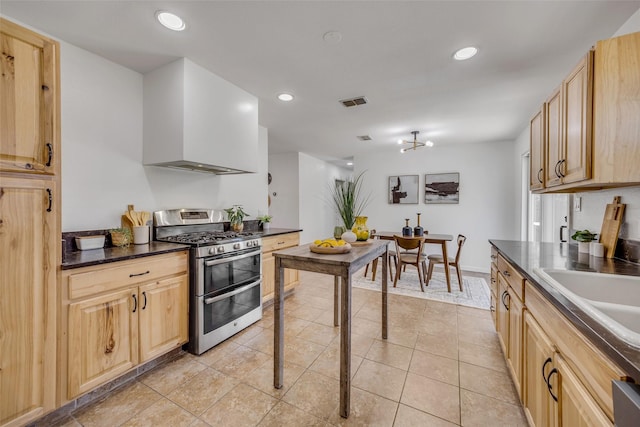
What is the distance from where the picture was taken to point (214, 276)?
2.25 metres

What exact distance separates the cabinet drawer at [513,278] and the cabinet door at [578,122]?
0.64 metres

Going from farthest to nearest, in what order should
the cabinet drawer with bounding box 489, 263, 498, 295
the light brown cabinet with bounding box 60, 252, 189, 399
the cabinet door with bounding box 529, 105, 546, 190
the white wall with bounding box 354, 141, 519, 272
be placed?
the white wall with bounding box 354, 141, 519, 272
the cabinet drawer with bounding box 489, 263, 498, 295
the cabinet door with bounding box 529, 105, 546, 190
the light brown cabinet with bounding box 60, 252, 189, 399

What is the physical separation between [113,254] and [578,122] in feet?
9.78

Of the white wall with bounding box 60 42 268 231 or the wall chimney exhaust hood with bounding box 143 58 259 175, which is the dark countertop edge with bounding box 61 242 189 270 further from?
the wall chimney exhaust hood with bounding box 143 58 259 175

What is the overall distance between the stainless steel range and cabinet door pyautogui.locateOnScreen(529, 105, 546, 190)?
2.60 meters

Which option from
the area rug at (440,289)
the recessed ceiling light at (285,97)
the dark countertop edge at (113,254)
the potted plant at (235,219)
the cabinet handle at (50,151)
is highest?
the recessed ceiling light at (285,97)

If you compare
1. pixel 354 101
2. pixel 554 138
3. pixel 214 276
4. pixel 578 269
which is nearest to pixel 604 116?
pixel 554 138

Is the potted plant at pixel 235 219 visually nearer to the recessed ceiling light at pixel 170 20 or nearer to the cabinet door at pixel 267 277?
the cabinet door at pixel 267 277

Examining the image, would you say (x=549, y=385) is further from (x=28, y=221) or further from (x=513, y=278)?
(x=28, y=221)

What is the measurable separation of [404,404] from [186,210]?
2519mm

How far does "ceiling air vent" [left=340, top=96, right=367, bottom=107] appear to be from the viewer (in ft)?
9.55

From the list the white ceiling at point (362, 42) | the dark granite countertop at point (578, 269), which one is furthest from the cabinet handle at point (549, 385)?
the white ceiling at point (362, 42)

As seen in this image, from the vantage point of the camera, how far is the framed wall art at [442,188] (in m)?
5.11

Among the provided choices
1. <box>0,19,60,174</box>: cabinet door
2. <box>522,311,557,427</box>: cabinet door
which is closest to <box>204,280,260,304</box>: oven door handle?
<box>0,19,60,174</box>: cabinet door
